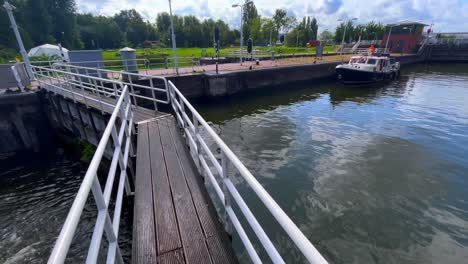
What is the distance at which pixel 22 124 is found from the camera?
10273mm

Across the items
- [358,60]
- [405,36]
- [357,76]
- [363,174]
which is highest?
[405,36]

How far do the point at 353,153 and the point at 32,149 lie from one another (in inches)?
536

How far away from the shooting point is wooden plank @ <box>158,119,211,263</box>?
229cm

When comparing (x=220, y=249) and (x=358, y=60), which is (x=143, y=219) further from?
(x=358, y=60)

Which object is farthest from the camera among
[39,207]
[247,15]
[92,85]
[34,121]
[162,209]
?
[247,15]

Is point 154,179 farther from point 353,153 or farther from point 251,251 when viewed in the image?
point 353,153

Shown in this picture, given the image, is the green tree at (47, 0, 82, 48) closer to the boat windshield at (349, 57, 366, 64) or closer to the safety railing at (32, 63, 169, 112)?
the safety railing at (32, 63, 169, 112)

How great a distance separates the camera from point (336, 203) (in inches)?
227

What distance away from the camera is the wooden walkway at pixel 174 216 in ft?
7.54

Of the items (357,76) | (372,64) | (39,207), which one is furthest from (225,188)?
(372,64)

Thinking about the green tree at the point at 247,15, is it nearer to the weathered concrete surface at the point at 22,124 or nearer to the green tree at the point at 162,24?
the green tree at the point at 162,24

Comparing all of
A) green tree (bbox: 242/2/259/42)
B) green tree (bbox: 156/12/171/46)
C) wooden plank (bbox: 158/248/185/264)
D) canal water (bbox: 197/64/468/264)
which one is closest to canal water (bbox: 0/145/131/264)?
wooden plank (bbox: 158/248/185/264)

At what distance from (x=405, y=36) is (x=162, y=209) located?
56.1m

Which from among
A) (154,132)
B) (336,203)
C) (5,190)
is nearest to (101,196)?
(154,132)
